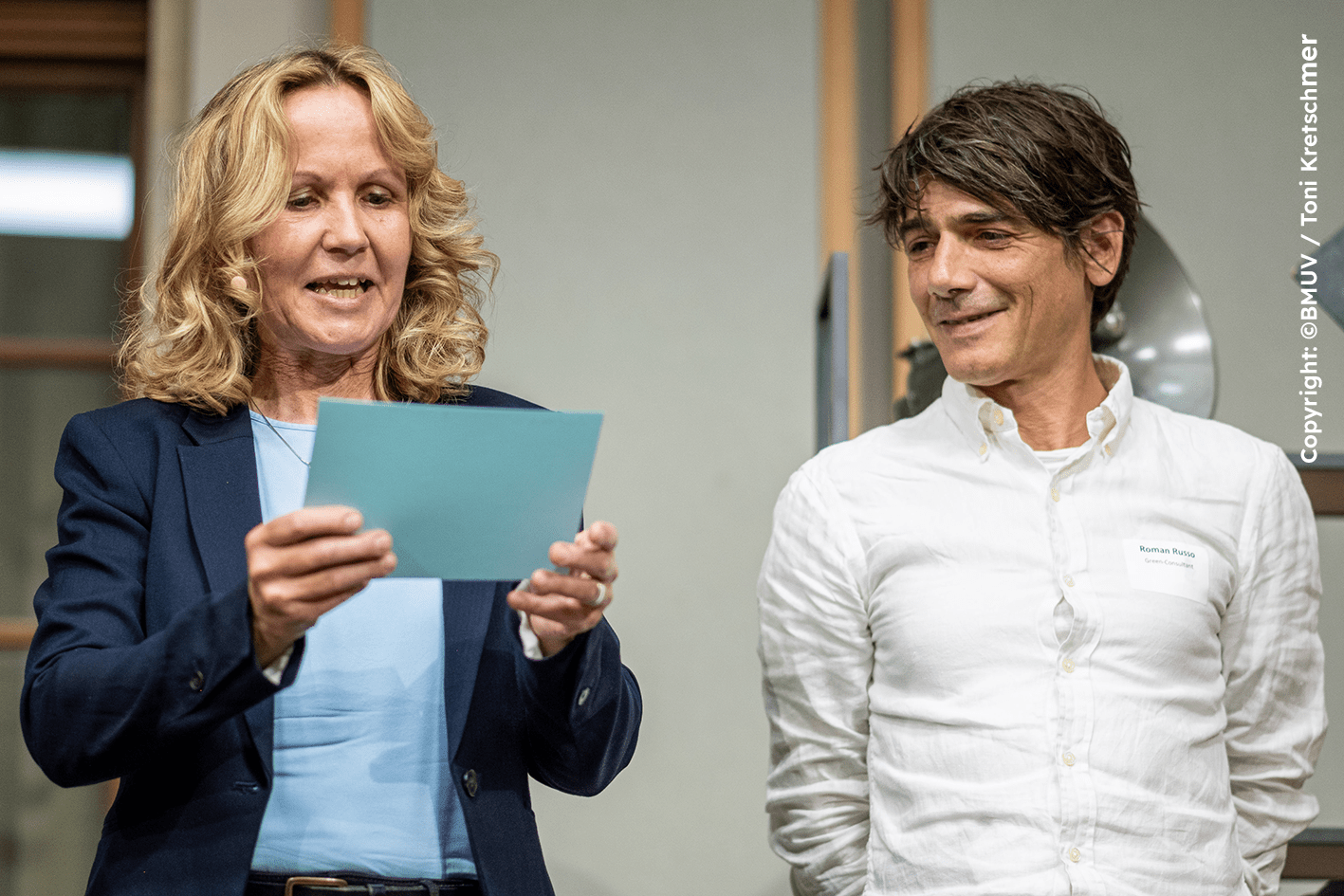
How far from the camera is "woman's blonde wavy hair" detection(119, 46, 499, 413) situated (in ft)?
4.42

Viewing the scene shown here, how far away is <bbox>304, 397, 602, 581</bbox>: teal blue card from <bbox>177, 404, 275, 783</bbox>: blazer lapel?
233 mm

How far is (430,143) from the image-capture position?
4.82 ft

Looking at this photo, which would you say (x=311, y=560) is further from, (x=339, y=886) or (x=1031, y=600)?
A: (x=1031, y=600)

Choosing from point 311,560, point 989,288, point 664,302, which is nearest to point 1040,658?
point 989,288

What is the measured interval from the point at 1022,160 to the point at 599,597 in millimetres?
919

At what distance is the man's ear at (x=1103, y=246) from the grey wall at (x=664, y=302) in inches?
46.6

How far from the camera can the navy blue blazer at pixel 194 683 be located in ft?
3.51

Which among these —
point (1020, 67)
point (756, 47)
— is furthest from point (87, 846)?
point (1020, 67)

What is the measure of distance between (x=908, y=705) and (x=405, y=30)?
7.14 feet

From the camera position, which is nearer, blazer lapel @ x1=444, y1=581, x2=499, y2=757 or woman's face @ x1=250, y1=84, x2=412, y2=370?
blazer lapel @ x1=444, y1=581, x2=499, y2=757

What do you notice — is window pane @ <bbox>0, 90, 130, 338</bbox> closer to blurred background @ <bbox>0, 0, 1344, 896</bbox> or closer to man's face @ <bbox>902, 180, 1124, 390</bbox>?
blurred background @ <bbox>0, 0, 1344, 896</bbox>

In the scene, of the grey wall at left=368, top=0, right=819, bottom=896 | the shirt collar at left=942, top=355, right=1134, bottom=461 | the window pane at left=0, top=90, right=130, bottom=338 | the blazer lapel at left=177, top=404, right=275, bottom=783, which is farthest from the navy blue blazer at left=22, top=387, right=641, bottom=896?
the window pane at left=0, top=90, right=130, bottom=338

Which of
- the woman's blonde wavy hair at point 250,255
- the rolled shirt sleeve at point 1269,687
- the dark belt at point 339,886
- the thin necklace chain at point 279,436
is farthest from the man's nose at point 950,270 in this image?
the dark belt at point 339,886

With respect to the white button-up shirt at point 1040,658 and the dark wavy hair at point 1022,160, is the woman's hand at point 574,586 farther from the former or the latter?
the dark wavy hair at point 1022,160
